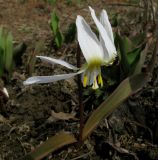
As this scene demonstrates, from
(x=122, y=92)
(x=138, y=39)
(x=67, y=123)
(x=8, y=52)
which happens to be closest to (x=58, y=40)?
(x=8, y=52)

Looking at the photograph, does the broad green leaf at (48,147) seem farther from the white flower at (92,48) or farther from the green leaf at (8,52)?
the green leaf at (8,52)

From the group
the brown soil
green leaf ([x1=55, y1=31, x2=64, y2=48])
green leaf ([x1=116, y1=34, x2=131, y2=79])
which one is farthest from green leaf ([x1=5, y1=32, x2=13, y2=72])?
green leaf ([x1=116, y1=34, x2=131, y2=79])

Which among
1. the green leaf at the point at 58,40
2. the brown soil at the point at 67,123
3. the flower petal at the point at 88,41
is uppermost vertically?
the flower petal at the point at 88,41

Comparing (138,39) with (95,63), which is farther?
(138,39)

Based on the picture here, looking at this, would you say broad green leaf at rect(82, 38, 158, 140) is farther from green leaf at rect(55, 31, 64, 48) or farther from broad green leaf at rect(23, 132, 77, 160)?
green leaf at rect(55, 31, 64, 48)

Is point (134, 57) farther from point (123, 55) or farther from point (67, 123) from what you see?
point (67, 123)

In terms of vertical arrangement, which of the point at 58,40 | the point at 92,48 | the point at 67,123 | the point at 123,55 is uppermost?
the point at 92,48

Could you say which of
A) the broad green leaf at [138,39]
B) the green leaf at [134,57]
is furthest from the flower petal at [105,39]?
the broad green leaf at [138,39]

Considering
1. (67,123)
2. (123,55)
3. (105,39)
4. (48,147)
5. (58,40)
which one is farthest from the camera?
(58,40)
